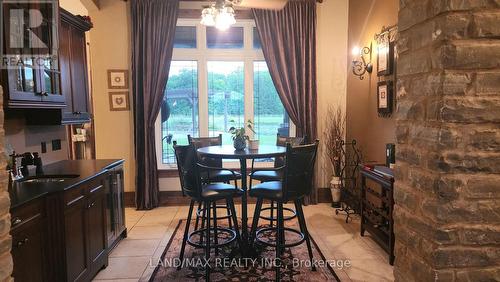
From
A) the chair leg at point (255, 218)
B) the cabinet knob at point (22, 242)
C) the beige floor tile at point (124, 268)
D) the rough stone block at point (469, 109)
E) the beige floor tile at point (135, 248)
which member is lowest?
the beige floor tile at point (124, 268)

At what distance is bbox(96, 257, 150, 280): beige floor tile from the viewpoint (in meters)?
2.98

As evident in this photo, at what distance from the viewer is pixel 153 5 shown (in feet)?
15.7

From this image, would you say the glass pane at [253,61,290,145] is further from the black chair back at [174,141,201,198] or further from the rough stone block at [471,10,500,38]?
the rough stone block at [471,10,500,38]

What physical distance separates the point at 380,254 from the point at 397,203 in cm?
213

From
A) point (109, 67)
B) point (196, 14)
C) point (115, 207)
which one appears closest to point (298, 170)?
point (115, 207)

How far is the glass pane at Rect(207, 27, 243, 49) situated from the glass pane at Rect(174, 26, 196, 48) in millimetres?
219

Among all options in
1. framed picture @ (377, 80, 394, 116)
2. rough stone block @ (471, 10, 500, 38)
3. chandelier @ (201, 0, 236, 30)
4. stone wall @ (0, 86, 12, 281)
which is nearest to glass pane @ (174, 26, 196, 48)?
chandelier @ (201, 0, 236, 30)

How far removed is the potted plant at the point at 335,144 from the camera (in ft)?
16.0

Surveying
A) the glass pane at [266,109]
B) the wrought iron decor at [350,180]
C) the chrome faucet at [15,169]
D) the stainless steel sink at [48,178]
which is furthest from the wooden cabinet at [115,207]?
the wrought iron decor at [350,180]

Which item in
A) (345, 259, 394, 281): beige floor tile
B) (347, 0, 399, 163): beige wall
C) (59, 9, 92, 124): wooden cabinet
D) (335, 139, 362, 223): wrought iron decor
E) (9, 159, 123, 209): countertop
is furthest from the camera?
(335, 139, 362, 223): wrought iron decor

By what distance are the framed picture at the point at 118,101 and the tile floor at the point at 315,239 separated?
4.73ft

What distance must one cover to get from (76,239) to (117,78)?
9.73 feet

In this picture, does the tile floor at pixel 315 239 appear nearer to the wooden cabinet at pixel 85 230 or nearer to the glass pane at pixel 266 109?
the wooden cabinet at pixel 85 230

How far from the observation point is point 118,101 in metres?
4.98
